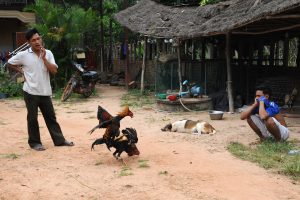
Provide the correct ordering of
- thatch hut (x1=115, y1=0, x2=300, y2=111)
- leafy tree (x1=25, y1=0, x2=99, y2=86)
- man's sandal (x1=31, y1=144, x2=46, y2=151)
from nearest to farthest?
man's sandal (x1=31, y1=144, x2=46, y2=151)
thatch hut (x1=115, y1=0, x2=300, y2=111)
leafy tree (x1=25, y1=0, x2=99, y2=86)

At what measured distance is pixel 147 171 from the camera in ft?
18.0

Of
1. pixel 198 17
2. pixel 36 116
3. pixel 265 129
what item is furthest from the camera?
pixel 198 17

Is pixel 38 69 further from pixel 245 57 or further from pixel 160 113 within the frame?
pixel 245 57

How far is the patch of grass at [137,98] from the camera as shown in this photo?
42.2 ft

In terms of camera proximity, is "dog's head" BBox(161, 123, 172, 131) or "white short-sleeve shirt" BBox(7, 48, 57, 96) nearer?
"white short-sleeve shirt" BBox(7, 48, 57, 96)

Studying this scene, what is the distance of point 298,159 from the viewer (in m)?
5.86

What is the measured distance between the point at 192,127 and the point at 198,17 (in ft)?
18.3

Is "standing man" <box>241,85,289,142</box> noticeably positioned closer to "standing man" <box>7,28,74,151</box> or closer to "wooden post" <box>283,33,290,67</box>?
"standing man" <box>7,28,74,151</box>

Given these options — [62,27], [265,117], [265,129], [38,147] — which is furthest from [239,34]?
[38,147]

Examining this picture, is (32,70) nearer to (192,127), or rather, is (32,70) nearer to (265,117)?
(192,127)

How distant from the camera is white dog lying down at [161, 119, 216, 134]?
317 inches

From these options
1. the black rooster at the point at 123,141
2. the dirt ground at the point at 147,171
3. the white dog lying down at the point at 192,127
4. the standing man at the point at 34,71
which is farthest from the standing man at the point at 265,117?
the standing man at the point at 34,71

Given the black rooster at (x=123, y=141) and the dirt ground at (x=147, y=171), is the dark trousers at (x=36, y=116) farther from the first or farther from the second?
the black rooster at (x=123, y=141)

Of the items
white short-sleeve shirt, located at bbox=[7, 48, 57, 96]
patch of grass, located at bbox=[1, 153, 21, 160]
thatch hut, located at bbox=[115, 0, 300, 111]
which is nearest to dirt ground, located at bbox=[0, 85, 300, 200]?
patch of grass, located at bbox=[1, 153, 21, 160]
